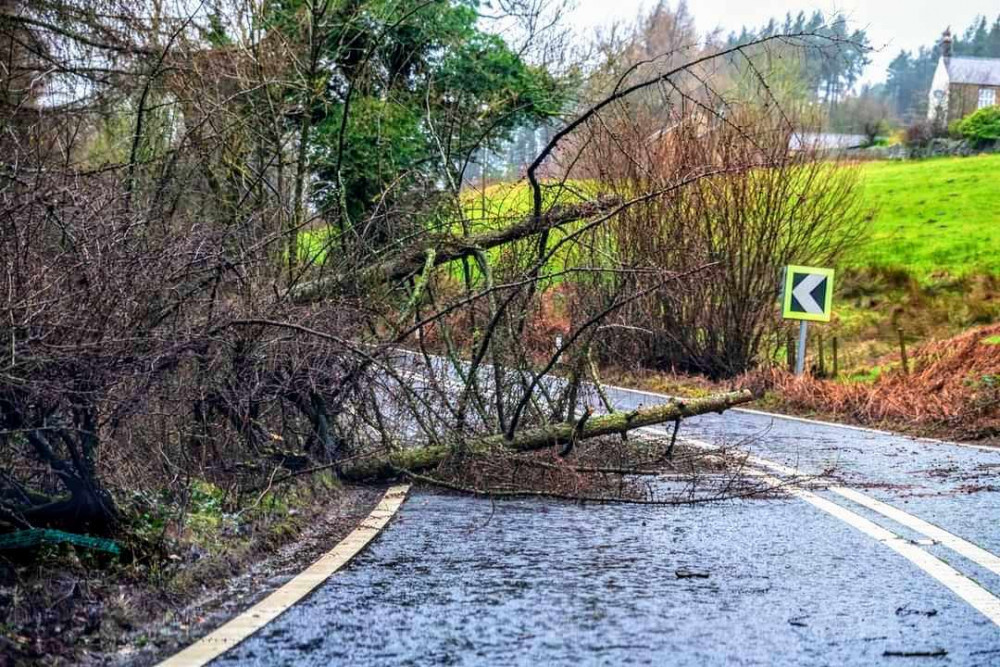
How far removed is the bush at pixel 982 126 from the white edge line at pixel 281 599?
57.5 metres

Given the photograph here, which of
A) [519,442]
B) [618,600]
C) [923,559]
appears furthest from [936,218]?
[618,600]

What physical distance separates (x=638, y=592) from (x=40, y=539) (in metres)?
2.46

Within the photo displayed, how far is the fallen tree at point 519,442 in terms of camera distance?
845 cm

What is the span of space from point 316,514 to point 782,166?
1387 cm

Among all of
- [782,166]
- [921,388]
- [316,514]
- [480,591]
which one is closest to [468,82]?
[782,166]

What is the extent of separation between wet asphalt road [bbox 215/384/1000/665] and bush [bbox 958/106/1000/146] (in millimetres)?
55265

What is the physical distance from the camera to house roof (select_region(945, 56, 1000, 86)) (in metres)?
106

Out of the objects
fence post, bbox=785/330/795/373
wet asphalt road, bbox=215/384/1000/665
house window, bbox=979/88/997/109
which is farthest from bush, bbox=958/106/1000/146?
wet asphalt road, bbox=215/384/1000/665

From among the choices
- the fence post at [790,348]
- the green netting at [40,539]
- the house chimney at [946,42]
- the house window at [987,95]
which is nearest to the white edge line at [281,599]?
the green netting at [40,539]

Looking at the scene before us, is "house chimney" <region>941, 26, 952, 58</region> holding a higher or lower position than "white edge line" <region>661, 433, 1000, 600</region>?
higher

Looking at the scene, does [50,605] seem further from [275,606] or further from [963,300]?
[963,300]

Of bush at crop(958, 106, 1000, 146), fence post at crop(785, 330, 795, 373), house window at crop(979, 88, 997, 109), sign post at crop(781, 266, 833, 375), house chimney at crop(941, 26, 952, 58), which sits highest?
house chimney at crop(941, 26, 952, 58)

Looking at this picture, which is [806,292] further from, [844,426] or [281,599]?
[281,599]

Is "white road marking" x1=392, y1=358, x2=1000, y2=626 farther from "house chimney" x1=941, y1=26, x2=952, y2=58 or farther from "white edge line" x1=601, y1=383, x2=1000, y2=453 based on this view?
"house chimney" x1=941, y1=26, x2=952, y2=58
